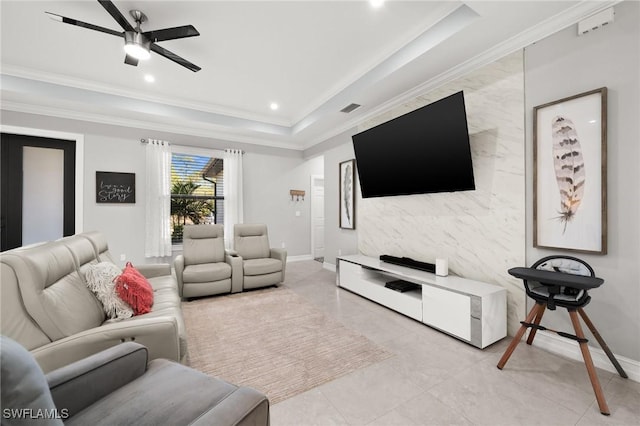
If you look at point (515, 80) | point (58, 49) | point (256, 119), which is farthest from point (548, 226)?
point (58, 49)

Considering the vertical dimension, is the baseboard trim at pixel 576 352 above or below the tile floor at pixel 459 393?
above

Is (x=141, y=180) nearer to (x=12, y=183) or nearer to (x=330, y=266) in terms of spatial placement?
(x=12, y=183)

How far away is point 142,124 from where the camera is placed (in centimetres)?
461

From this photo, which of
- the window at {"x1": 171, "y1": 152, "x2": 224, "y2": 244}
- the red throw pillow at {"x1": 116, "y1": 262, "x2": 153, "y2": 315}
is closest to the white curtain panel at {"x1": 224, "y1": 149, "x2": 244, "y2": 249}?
the window at {"x1": 171, "y1": 152, "x2": 224, "y2": 244}

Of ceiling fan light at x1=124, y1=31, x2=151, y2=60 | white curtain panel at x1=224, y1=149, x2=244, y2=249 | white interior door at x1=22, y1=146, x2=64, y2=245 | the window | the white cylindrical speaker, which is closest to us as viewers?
ceiling fan light at x1=124, y1=31, x2=151, y2=60

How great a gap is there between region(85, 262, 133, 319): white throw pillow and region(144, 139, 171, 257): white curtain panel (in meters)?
3.01

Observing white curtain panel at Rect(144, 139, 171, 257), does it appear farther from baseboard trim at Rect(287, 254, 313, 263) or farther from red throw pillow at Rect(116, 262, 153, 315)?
red throw pillow at Rect(116, 262, 153, 315)

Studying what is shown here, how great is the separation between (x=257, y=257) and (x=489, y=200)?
131 inches

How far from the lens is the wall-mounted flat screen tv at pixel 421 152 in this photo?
2652 millimetres

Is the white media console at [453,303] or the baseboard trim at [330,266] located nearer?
the white media console at [453,303]

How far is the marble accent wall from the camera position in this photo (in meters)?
2.49

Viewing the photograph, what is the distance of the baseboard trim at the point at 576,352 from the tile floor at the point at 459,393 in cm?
6

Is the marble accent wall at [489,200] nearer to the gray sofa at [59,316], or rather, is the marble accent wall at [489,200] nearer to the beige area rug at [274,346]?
the beige area rug at [274,346]

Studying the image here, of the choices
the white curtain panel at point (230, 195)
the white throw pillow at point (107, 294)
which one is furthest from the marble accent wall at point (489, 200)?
the white curtain panel at point (230, 195)
